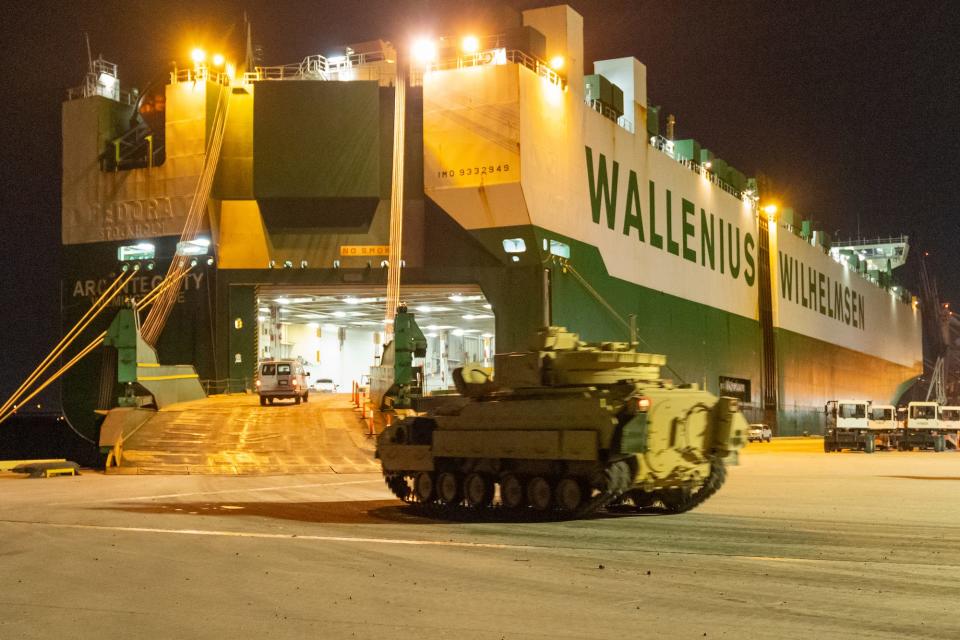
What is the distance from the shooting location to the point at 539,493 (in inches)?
641

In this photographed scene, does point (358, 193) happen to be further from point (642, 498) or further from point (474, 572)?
point (474, 572)

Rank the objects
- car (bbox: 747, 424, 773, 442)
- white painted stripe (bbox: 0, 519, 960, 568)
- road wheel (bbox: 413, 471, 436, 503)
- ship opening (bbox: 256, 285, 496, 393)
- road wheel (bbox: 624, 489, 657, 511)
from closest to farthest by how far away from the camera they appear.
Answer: white painted stripe (bbox: 0, 519, 960, 568), road wheel (bbox: 624, 489, 657, 511), road wheel (bbox: 413, 471, 436, 503), ship opening (bbox: 256, 285, 496, 393), car (bbox: 747, 424, 773, 442)

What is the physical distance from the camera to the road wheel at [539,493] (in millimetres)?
16172

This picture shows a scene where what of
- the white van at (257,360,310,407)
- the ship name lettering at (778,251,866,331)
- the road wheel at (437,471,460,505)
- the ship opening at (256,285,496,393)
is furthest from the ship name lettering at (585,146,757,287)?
the road wheel at (437,471,460,505)

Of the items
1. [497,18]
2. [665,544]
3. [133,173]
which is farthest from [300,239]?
[665,544]

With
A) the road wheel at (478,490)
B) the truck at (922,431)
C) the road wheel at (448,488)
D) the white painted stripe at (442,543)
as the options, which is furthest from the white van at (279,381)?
the truck at (922,431)

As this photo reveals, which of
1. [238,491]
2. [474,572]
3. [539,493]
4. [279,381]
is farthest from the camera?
[279,381]

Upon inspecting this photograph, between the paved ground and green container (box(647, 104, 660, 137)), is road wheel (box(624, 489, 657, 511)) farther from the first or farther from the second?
green container (box(647, 104, 660, 137))

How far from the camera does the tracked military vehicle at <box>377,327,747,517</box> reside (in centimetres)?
1556

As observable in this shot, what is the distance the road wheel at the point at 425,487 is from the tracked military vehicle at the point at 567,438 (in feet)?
0.06

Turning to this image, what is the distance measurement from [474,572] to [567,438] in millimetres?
5691

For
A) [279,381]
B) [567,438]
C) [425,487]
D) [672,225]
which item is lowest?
[425,487]

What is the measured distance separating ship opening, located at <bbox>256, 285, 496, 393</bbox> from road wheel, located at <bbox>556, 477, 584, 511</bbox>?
2462cm

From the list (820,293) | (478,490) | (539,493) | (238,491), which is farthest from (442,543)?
(820,293)
